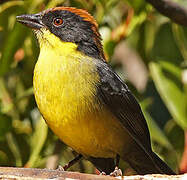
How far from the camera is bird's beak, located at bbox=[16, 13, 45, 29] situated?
Result: 18.1ft

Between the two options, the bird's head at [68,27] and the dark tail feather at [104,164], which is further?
the dark tail feather at [104,164]

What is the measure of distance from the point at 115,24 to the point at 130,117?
1.00 meters

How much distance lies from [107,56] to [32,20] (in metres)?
0.71

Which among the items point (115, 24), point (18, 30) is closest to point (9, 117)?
point (18, 30)

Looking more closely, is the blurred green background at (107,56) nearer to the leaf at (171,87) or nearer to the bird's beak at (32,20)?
the leaf at (171,87)

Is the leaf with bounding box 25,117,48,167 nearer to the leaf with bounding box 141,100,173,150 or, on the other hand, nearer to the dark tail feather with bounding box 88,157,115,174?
the dark tail feather with bounding box 88,157,115,174

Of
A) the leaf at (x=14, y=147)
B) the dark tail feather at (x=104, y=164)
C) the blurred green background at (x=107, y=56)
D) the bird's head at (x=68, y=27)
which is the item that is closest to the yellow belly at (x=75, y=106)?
the bird's head at (x=68, y=27)

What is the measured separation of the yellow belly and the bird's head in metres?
0.18

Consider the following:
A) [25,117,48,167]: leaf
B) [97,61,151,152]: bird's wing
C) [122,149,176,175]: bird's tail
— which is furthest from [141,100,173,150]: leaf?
[25,117,48,167]: leaf

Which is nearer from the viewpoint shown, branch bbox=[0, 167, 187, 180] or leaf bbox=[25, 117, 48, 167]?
branch bbox=[0, 167, 187, 180]

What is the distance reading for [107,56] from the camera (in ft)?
19.1

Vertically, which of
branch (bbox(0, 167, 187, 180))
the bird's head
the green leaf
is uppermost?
the bird's head

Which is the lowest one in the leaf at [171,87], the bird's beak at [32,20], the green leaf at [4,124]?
the leaf at [171,87]

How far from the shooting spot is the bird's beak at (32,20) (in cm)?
550
